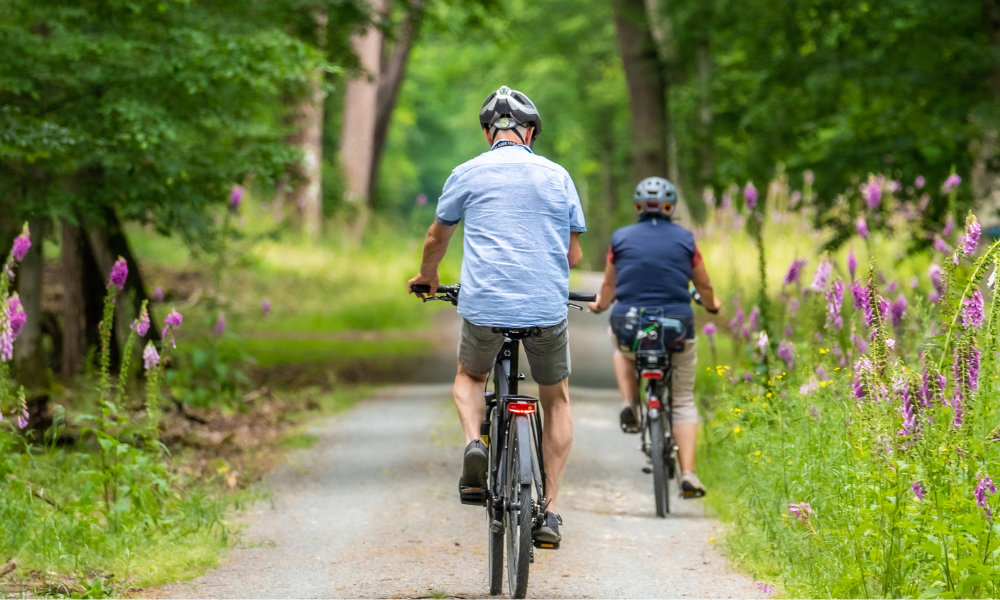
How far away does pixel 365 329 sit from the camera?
18.8 m

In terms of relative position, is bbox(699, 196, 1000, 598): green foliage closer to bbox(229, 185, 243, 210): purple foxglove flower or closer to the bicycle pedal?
the bicycle pedal

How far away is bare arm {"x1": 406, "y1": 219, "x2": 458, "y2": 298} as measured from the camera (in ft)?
17.1

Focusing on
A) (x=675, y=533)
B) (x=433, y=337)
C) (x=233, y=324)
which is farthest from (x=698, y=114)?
(x=675, y=533)

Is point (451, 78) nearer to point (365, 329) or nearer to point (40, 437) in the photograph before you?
point (365, 329)

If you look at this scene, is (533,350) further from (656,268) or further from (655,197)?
(655,197)

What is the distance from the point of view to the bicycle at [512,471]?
4789 millimetres

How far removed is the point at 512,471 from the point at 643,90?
1648 centimetres

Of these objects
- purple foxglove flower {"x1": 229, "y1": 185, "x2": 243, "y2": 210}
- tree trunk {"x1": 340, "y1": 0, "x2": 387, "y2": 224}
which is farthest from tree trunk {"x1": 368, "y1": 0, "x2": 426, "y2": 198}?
purple foxglove flower {"x1": 229, "y1": 185, "x2": 243, "y2": 210}

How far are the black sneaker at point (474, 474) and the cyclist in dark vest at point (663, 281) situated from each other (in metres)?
2.23

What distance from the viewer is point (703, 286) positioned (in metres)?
7.41

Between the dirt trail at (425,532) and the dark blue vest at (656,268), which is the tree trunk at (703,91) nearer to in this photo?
the dirt trail at (425,532)

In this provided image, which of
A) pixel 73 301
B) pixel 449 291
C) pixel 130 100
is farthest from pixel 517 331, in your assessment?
pixel 73 301

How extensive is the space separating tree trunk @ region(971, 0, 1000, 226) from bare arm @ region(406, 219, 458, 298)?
810 cm

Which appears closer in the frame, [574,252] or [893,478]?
[893,478]
